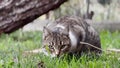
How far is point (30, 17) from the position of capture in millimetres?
6848

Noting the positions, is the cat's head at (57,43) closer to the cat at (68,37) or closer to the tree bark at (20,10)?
the cat at (68,37)

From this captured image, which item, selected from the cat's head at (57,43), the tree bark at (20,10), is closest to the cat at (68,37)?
the cat's head at (57,43)

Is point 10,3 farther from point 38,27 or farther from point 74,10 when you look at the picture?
point 74,10

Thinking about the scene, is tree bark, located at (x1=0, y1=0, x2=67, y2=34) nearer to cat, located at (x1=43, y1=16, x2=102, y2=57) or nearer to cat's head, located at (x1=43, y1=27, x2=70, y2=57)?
cat, located at (x1=43, y1=16, x2=102, y2=57)

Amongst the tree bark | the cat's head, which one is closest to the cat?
the cat's head

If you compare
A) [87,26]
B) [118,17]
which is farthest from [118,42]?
[118,17]

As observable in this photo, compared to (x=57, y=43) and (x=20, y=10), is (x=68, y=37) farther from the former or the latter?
(x=20, y=10)

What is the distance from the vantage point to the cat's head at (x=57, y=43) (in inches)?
174

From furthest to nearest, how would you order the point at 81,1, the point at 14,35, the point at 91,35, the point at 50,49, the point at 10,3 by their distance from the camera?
the point at 81,1
the point at 14,35
the point at 10,3
the point at 91,35
the point at 50,49

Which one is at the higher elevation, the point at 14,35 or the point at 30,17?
the point at 30,17

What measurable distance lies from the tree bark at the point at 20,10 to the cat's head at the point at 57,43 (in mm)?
2143

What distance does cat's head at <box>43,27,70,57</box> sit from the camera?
441 centimetres

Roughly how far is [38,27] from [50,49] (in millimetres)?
5980

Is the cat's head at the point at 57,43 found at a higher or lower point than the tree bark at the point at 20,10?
lower
